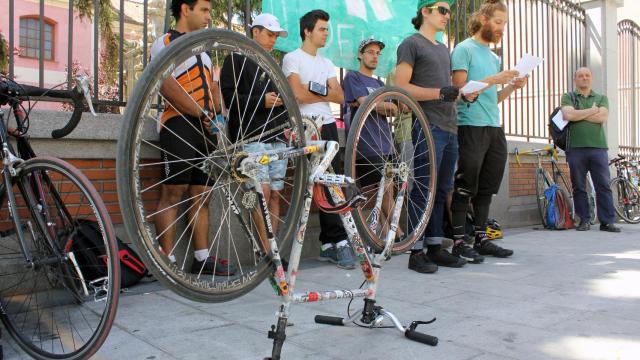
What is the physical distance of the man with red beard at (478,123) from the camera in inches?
175

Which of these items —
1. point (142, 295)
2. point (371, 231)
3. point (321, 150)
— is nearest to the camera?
point (321, 150)

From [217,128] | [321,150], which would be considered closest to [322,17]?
[321,150]

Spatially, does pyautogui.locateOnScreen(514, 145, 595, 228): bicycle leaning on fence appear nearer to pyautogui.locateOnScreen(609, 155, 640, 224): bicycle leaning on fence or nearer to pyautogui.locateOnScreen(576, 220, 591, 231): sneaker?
pyautogui.locateOnScreen(576, 220, 591, 231): sneaker

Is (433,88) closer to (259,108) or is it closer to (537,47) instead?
(259,108)

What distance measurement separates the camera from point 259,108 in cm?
332

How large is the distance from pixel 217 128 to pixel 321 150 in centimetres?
54

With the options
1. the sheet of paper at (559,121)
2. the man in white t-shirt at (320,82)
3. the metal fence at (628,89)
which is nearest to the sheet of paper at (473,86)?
the man in white t-shirt at (320,82)

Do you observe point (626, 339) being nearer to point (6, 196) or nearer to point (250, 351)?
point (250, 351)

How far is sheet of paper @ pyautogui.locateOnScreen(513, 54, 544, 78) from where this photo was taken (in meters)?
3.93

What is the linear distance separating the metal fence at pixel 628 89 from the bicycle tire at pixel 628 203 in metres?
2.08

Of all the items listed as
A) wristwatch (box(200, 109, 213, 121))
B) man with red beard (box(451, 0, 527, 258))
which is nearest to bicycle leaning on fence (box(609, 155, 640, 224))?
man with red beard (box(451, 0, 527, 258))

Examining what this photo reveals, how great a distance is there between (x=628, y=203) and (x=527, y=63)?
18.7 feet

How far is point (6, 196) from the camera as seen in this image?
2.39 meters

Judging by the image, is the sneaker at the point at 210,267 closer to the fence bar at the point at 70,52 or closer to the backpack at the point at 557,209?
the fence bar at the point at 70,52
